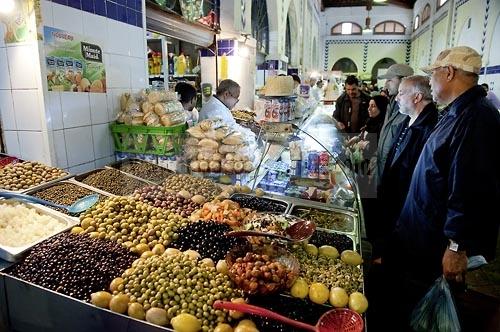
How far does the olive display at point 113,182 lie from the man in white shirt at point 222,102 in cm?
131

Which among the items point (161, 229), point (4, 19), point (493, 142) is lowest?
point (161, 229)

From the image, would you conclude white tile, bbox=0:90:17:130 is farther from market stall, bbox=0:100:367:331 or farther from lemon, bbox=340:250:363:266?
lemon, bbox=340:250:363:266

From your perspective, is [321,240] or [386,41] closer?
[321,240]

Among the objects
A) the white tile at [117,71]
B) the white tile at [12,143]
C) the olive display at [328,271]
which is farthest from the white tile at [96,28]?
the olive display at [328,271]

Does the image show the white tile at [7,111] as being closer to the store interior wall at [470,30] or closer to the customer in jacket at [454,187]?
the customer in jacket at [454,187]

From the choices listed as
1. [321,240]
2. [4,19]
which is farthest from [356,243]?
[4,19]

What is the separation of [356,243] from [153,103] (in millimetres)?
2282

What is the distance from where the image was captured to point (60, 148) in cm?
293

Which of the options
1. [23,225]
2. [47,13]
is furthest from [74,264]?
[47,13]

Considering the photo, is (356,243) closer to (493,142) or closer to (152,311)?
(493,142)

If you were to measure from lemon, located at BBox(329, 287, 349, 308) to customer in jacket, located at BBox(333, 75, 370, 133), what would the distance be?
477 cm

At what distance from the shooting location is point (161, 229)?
218 centimetres

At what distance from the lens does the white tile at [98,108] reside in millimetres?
3174

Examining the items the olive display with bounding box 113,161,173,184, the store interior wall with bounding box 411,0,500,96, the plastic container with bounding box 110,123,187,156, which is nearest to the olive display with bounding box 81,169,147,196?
the olive display with bounding box 113,161,173,184
